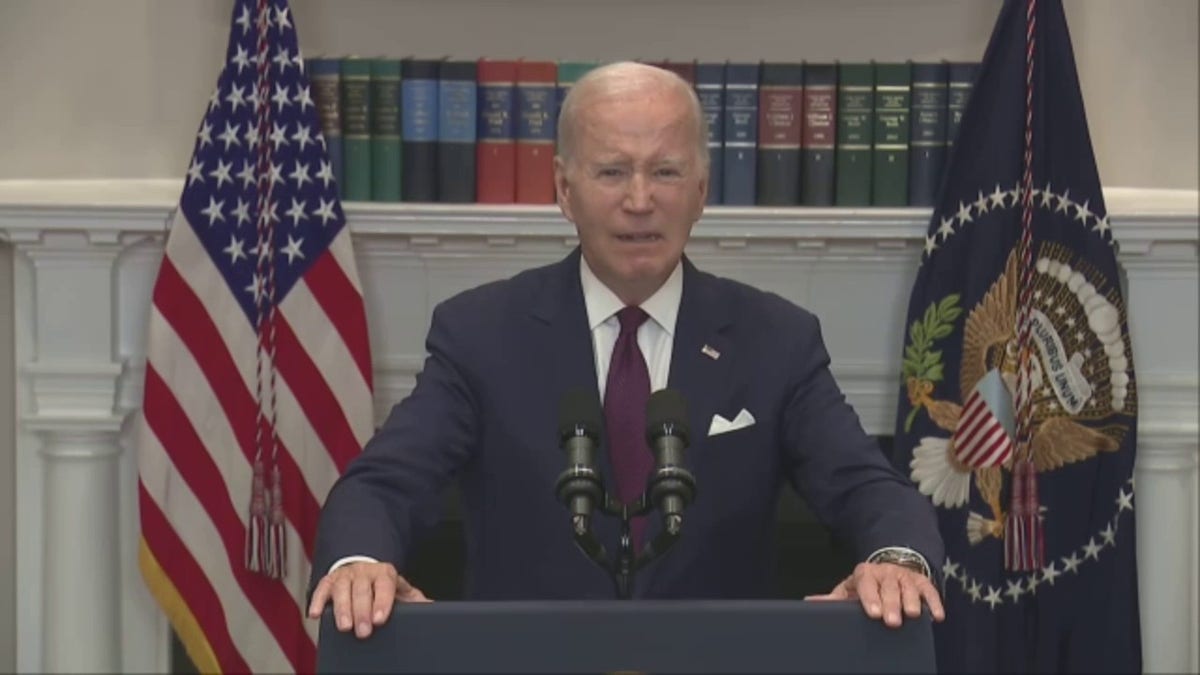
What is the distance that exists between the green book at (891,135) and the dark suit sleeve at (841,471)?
1.60 metres

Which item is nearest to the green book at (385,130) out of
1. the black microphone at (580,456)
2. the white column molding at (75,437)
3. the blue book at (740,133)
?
the white column molding at (75,437)

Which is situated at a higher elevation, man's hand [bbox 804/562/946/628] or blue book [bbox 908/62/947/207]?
blue book [bbox 908/62/947/207]

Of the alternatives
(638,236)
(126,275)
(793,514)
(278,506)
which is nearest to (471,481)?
(638,236)

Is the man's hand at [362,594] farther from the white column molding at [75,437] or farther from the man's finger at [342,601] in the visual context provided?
the white column molding at [75,437]

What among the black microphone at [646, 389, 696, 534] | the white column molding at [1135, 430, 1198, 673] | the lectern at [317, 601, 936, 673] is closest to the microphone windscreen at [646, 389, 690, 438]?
the black microphone at [646, 389, 696, 534]

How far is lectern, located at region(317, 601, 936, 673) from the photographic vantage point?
201cm

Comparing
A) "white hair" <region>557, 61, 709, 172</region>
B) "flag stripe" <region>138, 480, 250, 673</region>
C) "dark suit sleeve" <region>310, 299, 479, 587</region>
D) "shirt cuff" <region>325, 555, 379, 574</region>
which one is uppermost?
"white hair" <region>557, 61, 709, 172</region>

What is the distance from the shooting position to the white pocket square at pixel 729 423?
2.66 m

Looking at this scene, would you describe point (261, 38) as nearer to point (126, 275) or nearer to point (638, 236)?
point (126, 275)

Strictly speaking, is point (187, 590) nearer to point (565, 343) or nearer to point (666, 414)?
point (565, 343)

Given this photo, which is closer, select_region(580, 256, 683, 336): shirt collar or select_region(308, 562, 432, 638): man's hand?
select_region(308, 562, 432, 638): man's hand

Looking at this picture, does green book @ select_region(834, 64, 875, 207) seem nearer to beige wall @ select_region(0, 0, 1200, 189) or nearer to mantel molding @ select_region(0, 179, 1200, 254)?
mantel molding @ select_region(0, 179, 1200, 254)

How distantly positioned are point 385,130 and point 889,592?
2.43m

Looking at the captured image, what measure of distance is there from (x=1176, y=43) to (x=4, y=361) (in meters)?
2.88
